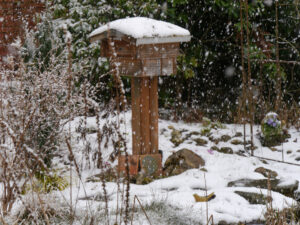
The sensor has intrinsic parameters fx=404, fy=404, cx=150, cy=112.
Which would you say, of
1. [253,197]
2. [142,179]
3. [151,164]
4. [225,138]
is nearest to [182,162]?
[151,164]

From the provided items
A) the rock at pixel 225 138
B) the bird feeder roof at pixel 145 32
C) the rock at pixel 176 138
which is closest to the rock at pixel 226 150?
the rock at pixel 225 138

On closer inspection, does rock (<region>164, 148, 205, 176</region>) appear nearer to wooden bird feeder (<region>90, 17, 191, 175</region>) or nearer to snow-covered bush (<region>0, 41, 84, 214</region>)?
wooden bird feeder (<region>90, 17, 191, 175</region>)

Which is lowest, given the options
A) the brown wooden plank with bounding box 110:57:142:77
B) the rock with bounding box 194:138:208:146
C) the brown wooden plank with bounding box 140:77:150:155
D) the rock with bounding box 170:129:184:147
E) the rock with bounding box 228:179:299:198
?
the rock with bounding box 228:179:299:198

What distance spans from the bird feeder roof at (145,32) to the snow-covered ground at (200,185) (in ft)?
3.98

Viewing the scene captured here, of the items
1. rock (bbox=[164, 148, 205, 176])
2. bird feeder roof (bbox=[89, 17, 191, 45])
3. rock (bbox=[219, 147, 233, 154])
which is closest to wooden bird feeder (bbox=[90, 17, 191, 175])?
bird feeder roof (bbox=[89, 17, 191, 45])

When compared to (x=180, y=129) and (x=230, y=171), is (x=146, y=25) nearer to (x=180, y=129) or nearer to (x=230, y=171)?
(x=230, y=171)

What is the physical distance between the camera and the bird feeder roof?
387 cm

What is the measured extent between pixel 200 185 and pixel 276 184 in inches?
27.8

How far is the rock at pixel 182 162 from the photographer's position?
441cm

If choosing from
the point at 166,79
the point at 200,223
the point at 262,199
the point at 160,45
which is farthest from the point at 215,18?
the point at 200,223

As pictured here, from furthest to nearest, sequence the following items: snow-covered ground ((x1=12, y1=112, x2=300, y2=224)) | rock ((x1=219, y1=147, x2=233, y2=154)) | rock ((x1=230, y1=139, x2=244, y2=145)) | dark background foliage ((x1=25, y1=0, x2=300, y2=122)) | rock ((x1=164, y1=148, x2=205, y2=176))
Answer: dark background foliage ((x1=25, y1=0, x2=300, y2=122)), rock ((x1=230, y1=139, x2=244, y2=145)), rock ((x1=219, y1=147, x2=233, y2=154)), rock ((x1=164, y1=148, x2=205, y2=176)), snow-covered ground ((x1=12, y1=112, x2=300, y2=224))

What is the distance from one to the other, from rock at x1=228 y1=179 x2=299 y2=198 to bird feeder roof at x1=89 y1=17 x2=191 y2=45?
1549mm

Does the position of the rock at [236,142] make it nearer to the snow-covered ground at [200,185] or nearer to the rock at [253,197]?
the snow-covered ground at [200,185]

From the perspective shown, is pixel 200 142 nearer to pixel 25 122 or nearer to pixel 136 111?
pixel 136 111
